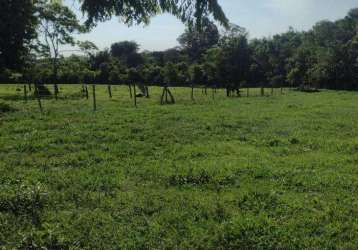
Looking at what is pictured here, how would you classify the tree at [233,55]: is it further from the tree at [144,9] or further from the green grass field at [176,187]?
the tree at [144,9]

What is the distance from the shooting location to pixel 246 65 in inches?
2783

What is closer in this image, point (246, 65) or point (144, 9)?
point (144, 9)

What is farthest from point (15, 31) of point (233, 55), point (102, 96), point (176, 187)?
point (233, 55)

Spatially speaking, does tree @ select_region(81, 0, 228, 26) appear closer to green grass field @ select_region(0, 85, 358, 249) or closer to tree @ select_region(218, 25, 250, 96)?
green grass field @ select_region(0, 85, 358, 249)

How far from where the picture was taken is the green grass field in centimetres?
761

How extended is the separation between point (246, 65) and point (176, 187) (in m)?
62.1

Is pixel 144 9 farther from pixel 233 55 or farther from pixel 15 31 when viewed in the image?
pixel 233 55

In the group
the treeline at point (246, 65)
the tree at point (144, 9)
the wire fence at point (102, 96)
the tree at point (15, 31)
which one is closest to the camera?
the tree at point (144, 9)

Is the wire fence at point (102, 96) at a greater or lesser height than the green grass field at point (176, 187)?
greater

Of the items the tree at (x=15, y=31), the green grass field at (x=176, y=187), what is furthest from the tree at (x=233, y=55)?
the green grass field at (x=176, y=187)

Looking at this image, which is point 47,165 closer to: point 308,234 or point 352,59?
point 308,234

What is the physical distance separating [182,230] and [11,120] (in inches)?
590

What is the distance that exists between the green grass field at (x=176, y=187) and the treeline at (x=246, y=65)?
34292mm

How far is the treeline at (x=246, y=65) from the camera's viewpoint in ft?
183
